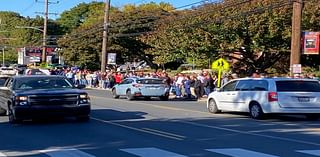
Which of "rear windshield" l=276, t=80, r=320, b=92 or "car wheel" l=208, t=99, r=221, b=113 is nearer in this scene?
"rear windshield" l=276, t=80, r=320, b=92

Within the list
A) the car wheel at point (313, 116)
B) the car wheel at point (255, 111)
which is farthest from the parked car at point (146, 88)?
the car wheel at point (313, 116)

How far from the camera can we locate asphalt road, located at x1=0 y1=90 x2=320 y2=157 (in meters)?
11.8

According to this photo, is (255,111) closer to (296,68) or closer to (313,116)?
(313,116)

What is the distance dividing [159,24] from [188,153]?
177 feet

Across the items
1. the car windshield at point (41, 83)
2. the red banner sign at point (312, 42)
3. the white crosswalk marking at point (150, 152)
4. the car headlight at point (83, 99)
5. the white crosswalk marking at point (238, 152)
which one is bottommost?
the white crosswalk marking at point (150, 152)

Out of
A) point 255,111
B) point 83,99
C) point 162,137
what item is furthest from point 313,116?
point 162,137

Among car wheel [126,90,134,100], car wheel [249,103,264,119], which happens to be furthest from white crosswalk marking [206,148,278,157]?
car wheel [126,90,134,100]

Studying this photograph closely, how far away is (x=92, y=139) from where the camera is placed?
14.0m

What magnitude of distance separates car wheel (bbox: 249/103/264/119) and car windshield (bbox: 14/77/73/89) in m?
6.19

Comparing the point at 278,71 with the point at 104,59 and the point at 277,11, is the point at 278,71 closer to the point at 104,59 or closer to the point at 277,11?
the point at 277,11

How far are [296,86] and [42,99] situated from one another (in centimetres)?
832

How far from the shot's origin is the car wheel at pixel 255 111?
20438mm

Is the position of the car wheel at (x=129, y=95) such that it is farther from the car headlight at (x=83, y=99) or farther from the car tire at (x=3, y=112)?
the car headlight at (x=83, y=99)

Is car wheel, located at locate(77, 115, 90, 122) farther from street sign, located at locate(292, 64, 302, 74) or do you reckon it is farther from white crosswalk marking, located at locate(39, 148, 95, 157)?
street sign, located at locate(292, 64, 302, 74)
